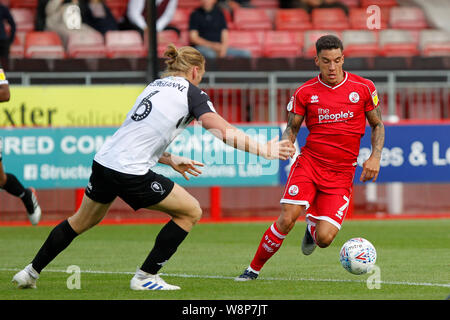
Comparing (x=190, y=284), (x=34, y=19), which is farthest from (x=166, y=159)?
(x=34, y=19)

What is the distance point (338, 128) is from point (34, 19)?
13.2 meters

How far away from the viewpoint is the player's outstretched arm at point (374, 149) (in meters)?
8.78

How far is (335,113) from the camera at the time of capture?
905 centimetres

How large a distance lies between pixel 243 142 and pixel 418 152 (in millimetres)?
9794

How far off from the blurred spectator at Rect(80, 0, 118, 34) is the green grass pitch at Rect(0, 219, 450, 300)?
19.2 feet

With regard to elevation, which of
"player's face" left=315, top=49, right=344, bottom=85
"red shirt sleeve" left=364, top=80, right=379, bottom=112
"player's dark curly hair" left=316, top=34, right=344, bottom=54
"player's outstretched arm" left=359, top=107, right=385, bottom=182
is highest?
"player's dark curly hair" left=316, top=34, right=344, bottom=54

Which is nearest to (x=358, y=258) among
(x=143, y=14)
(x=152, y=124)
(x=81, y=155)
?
(x=152, y=124)

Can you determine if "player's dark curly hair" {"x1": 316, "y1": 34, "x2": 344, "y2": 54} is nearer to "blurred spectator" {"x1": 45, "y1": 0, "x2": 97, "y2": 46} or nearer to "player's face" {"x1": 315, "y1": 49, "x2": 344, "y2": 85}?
"player's face" {"x1": 315, "y1": 49, "x2": 344, "y2": 85}

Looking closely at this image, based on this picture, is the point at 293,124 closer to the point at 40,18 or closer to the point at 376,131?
the point at 376,131

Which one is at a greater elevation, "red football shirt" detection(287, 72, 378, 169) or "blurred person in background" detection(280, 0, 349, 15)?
"red football shirt" detection(287, 72, 378, 169)

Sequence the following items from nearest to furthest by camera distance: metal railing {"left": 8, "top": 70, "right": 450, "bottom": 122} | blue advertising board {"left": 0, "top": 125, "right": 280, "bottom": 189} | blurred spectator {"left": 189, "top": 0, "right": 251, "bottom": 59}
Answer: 1. blue advertising board {"left": 0, "top": 125, "right": 280, "bottom": 189}
2. metal railing {"left": 8, "top": 70, "right": 450, "bottom": 122}
3. blurred spectator {"left": 189, "top": 0, "right": 251, "bottom": 59}

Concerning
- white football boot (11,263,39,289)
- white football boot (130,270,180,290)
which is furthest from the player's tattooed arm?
white football boot (11,263,39,289)

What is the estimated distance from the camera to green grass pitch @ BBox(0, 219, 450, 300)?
26.0 ft

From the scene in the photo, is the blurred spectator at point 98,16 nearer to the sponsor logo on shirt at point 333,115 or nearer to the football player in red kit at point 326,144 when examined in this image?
the football player in red kit at point 326,144
